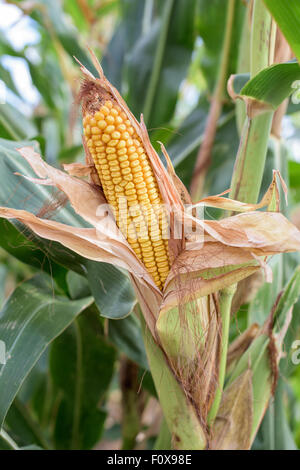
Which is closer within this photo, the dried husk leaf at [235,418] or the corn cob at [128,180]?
the corn cob at [128,180]

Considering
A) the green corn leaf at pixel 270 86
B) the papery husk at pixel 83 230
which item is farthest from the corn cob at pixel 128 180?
the green corn leaf at pixel 270 86

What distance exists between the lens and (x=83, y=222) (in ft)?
1.66

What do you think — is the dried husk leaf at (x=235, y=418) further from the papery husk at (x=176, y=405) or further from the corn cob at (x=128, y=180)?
the corn cob at (x=128, y=180)

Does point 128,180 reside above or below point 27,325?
above

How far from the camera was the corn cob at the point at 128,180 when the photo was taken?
0.32 meters

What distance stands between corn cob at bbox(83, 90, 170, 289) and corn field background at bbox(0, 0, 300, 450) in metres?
0.07

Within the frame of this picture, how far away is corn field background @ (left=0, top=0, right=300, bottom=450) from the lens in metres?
0.45

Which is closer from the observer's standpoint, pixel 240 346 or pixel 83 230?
pixel 83 230

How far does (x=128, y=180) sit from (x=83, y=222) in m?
0.18

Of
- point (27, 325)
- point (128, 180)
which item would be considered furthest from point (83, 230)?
point (27, 325)

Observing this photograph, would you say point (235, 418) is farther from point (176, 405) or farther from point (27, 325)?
point (27, 325)

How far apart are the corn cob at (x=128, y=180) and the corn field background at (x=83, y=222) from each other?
0.07 m

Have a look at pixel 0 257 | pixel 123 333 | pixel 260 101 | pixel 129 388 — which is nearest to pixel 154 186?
pixel 260 101

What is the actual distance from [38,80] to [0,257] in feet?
1.41
